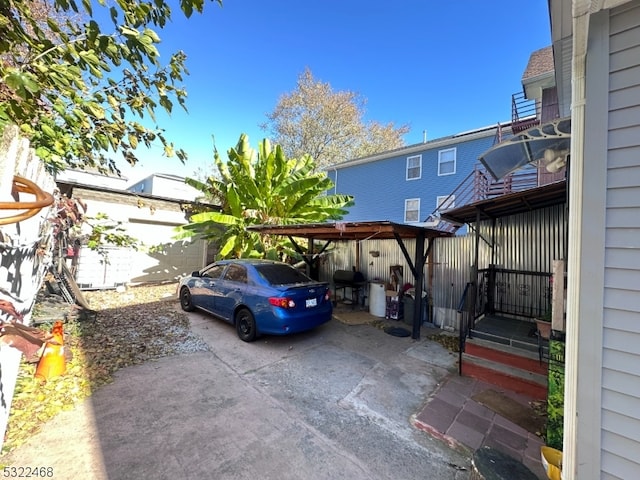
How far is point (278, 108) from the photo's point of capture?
2112cm

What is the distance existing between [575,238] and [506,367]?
3.02 metres

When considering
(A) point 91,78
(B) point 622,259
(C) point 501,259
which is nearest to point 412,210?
(C) point 501,259

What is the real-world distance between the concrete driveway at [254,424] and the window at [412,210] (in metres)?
10.9

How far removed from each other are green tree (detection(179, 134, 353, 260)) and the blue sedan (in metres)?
2.88

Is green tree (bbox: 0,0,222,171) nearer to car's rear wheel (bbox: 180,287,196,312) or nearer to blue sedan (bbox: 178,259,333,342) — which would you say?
blue sedan (bbox: 178,259,333,342)

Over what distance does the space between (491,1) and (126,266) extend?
1369 cm

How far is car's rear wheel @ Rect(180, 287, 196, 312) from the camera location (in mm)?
7237

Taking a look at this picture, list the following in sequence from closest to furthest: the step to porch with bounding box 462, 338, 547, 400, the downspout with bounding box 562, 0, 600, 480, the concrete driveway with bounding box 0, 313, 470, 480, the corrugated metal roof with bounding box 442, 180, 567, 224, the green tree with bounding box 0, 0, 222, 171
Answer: the downspout with bounding box 562, 0, 600, 480
the green tree with bounding box 0, 0, 222, 171
the concrete driveway with bounding box 0, 313, 470, 480
the step to porch with bounding box 462, 338, 547, 400
the corrugated metal roof with bounding box 442, 180, 567, 224

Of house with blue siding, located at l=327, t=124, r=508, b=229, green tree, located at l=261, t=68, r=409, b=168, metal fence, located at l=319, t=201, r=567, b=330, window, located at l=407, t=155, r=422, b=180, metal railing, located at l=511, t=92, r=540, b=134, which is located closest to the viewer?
metal fence, located at l=319, t=201, r=567, b=330

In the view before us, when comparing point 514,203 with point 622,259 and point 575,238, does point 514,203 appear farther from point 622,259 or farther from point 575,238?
point 622,259

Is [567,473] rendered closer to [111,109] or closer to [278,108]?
[111,109]

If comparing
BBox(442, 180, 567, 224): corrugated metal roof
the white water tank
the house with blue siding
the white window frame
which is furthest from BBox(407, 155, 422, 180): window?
the white water tank

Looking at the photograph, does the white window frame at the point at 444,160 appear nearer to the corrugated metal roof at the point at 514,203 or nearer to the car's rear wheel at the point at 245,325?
the corrugated metal roof at the point at 514,203

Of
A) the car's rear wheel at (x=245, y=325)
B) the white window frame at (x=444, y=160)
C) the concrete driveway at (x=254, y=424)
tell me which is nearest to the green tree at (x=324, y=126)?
the white window frame at (x=444, y=160)
